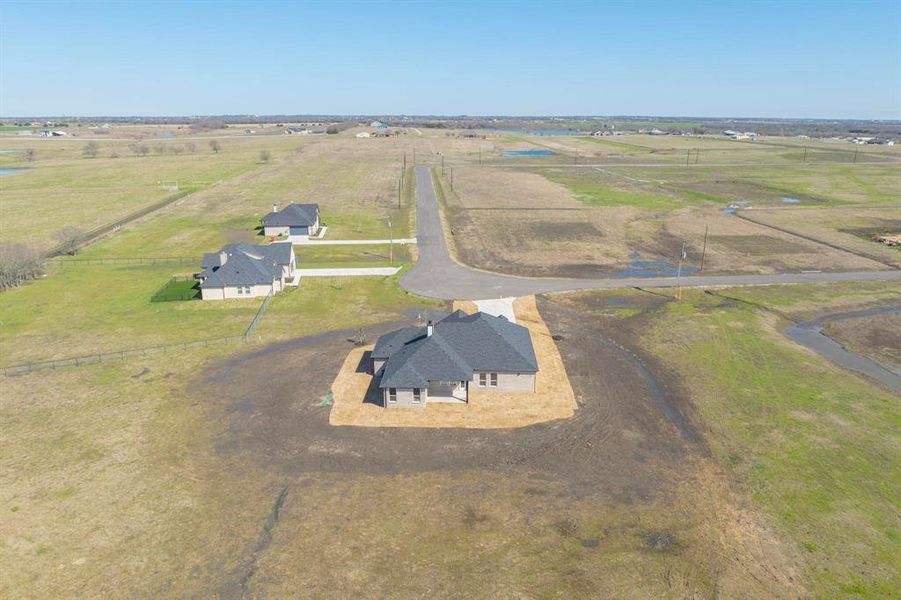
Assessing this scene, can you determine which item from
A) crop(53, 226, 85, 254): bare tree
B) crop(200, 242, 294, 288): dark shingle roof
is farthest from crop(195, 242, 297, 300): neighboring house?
crop(53, 226, 85, 254): bare tree

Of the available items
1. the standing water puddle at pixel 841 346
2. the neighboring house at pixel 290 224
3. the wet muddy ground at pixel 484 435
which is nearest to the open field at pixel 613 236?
the standing water puddle at pixel 841 346

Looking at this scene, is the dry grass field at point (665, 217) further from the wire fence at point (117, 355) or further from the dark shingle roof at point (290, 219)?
the wire fence at point (117, 355)

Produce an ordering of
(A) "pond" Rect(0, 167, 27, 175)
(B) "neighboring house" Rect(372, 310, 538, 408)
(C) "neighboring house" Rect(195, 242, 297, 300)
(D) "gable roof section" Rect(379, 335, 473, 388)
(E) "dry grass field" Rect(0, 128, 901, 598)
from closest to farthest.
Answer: (E) "dry grass field" Rect(0, 128, 901, 598) < (D) "gable roof section" Rect(379, 335, 473, 388) < (B) "neighboring house" Rect(372, 310, 538, 408) < (C) "neighboring house" Rect(195, 242, 297, 300) < (A) "pond" Rect(0, 167, 27, 175)

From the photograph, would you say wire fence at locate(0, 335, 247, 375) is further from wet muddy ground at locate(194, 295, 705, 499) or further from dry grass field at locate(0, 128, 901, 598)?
wet muddy ground at locate(194, 295, 705, 499)

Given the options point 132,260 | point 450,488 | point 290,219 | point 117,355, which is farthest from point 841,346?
point 132,260

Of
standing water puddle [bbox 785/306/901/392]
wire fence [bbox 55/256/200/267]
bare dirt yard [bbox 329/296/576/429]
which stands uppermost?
wire fence [bbox 55/256/200/267]

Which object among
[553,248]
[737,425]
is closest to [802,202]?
[553,248]
